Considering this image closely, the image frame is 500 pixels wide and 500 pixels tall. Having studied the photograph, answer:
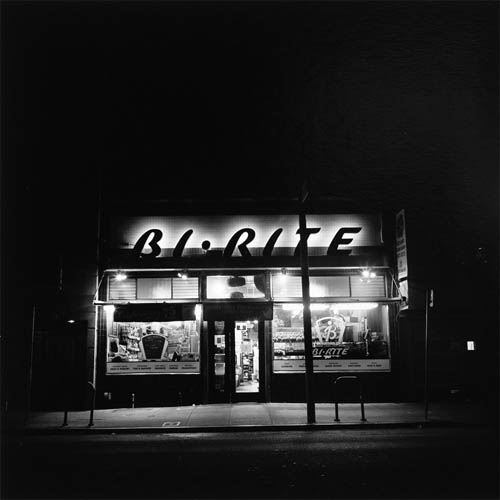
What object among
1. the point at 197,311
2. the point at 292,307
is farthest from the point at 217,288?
the point at 292,307

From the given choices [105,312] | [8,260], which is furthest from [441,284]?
[8,260]

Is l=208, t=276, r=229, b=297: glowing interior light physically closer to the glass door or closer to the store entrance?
the store entrance

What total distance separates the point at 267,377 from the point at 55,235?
784 cm

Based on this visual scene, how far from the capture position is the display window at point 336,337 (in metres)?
16.0

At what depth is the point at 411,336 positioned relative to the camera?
1592 centimetres

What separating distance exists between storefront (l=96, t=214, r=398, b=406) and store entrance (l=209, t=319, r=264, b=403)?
31 mm

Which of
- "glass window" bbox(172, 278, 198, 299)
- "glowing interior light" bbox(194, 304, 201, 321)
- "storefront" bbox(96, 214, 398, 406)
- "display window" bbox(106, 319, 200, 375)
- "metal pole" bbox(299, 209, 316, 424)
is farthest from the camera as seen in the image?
"glass window" bbox(172, 278, 198, 299)

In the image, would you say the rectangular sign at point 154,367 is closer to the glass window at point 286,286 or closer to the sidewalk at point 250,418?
the sidewalk at point 250,418

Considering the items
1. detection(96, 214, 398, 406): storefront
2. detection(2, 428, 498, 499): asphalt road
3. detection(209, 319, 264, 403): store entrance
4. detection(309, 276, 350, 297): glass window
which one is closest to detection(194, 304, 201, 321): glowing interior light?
detection(96, 214, 398, 406): storefront

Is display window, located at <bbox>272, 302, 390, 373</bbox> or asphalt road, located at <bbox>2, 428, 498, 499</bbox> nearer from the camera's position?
asphalt road, located at <bbox>2, 428, 498, 499</bbox>

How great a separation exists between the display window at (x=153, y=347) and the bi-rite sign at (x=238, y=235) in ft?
7.50

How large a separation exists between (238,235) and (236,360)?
3866 mm

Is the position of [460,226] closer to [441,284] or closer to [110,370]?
[441,284]

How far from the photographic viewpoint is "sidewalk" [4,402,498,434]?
39.4 feet
